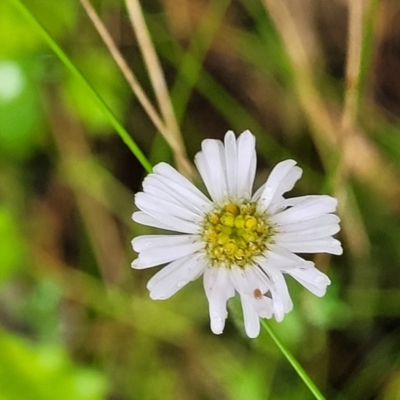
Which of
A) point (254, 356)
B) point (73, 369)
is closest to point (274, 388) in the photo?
point (254, 356)

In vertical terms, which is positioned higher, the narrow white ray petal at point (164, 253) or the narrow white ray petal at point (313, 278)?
the narrow white ray petal at point (164, 253)

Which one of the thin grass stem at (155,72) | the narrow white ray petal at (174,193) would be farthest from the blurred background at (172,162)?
the narrow white ray petal at (174,193)

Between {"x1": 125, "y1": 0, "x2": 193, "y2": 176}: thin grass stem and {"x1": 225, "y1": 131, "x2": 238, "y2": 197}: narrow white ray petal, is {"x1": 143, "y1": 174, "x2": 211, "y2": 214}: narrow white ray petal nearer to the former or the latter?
{"x1": 225, "y1": 131, "x2": 238, "y2": 197}: narrow white ray petal

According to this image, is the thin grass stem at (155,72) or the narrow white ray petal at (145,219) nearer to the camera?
the narrow white ray petal at (145,219)

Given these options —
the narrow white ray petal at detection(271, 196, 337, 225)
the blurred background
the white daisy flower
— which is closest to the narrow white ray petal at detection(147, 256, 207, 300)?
the white daisy flower

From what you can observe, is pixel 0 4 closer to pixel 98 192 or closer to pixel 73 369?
pixel 98 192

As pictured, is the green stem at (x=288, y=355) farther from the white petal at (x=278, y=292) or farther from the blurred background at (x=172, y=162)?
the blurred background at (x=172, y=162)

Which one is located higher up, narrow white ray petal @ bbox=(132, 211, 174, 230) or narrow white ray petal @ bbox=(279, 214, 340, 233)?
narrow white ray petal @ bbox=(132, 211, 174, 230)

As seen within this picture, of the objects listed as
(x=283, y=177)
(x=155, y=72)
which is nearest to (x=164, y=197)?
(x=283, y=177)
